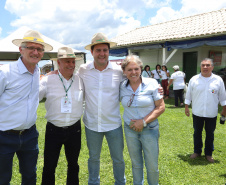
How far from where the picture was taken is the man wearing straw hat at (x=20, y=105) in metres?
2.03

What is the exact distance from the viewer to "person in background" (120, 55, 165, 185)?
90.8 inches

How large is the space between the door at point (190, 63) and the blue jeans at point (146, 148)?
37.8 feet

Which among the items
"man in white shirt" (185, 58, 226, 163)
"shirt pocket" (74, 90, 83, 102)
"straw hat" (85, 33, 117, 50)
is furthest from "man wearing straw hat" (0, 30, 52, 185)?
"man in white shirt" (185, 58, 226, 163)

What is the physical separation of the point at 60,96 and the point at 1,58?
1074 centimetres

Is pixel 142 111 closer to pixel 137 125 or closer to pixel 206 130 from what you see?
pixel 137 125

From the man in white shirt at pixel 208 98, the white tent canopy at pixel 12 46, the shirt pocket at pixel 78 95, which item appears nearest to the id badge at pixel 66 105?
the shirt pocket at pixel 78 95

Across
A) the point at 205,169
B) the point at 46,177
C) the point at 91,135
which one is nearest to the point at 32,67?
the point at 91,135

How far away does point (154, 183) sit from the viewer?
8.02 feet

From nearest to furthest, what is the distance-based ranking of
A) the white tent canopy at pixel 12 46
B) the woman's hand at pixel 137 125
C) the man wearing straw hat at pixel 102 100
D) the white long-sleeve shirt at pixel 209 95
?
the woman's hand at pixel 137 125, the man wearing straw hat at pixel 102 100, the white long-sleeve shirt at pixel 209 95, the white tent canopy at pixel 12 46

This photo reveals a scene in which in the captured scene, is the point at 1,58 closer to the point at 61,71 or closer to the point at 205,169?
the point at 61,71

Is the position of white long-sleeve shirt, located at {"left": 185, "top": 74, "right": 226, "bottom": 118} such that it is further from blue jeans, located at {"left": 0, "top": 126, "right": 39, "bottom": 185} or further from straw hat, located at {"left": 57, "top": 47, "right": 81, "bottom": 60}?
blue jeans, located at {"left": 0, "top": 126, "right": 39, "bottom": 185}

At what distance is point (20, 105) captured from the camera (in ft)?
6.79

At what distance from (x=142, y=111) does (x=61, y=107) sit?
1.01 meters

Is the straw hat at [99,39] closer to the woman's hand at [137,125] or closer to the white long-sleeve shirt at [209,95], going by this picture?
the woman's hand at [137,125]
